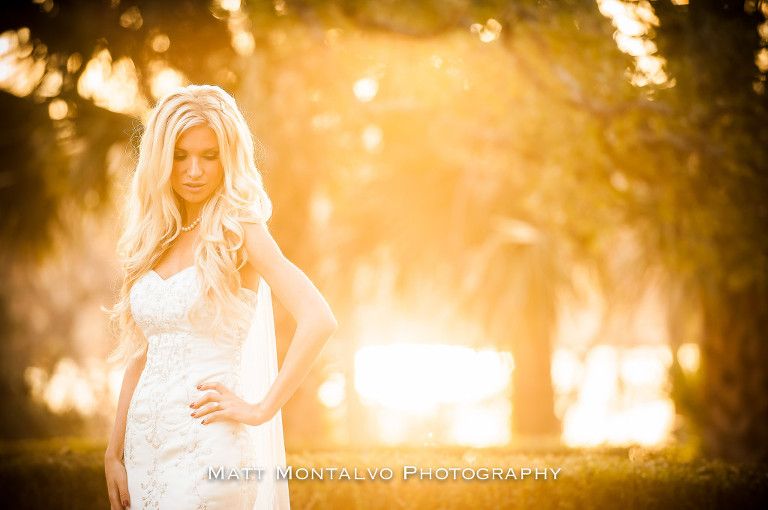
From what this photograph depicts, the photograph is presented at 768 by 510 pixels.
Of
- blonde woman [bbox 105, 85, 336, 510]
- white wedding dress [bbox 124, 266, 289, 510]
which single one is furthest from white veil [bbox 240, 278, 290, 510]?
white wedding dress [bbox 124, 266, 289, 510]

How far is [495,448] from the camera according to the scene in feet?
18.2

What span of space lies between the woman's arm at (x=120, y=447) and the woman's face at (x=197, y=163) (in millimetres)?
701

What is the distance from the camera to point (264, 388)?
2.97 m

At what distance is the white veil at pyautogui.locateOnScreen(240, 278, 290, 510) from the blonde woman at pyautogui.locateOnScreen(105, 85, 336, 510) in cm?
1

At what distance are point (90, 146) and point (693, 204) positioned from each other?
6274 millimetres

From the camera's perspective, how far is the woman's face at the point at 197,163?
268cm

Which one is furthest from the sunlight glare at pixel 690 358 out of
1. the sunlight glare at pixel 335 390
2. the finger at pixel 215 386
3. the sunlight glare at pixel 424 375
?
the finger at pixel 215 386

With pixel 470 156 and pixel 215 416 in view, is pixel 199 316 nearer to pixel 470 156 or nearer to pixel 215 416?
pixel 215 416

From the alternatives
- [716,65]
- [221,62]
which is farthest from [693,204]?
[221,62]

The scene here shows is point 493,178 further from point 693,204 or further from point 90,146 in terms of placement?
point 90,146

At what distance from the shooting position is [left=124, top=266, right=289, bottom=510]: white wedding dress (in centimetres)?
247

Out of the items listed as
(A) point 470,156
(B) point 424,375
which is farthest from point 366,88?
(B) point 424,375

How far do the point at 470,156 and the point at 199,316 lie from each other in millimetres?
7208

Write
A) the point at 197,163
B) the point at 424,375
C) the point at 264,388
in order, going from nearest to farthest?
the point at 197,163
the point at 264,388
the point at 424,375
